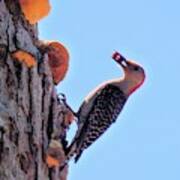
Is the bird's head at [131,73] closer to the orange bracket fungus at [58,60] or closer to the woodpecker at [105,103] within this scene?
the woodpecker at [105,103]

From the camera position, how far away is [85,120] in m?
7.19

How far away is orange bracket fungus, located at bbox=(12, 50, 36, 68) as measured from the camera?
423 cm

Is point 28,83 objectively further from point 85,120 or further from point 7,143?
point 85,120

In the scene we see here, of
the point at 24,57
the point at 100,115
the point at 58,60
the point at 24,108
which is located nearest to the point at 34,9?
the point at 24,57

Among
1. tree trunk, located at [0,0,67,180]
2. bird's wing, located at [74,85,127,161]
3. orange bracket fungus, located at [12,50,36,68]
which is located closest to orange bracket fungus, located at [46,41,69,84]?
tree trunk, located at [0,0,67,180]

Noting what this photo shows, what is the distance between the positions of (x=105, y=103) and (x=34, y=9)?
3106 millimetres

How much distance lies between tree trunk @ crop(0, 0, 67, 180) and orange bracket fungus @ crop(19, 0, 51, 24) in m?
0.05

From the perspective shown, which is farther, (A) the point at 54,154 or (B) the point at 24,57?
(A) the point at 54,154

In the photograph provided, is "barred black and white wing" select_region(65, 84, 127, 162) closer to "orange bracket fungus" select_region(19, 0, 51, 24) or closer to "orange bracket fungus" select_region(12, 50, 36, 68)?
"orange bracket fungus" select_region(19, 0, 51, 24)

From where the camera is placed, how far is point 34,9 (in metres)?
4.67

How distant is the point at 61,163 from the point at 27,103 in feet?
2.33

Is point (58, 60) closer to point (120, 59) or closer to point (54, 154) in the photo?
point (54, 154)

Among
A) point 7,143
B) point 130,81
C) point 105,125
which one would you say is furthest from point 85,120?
point 7,143

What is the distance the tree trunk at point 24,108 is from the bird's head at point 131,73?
10.6ft
